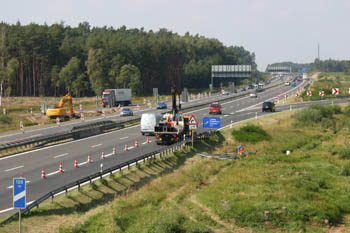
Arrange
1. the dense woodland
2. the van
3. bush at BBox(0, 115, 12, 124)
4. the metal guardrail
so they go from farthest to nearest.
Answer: the dense woodland < bush at BBox(0, 115, 12, 124) < the van < the metal guardrail

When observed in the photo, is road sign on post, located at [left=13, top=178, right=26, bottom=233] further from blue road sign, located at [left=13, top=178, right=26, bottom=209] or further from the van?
the van

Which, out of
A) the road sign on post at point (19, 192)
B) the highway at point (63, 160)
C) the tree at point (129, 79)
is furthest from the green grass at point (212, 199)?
the tree at point (129, 79)

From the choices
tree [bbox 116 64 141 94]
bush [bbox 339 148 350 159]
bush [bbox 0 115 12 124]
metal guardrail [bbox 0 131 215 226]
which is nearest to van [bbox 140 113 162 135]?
metal guardrail [bbox 0 131 215 226]

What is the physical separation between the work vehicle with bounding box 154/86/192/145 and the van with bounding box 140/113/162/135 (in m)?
4.29

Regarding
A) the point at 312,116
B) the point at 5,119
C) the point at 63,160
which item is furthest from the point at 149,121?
the point at 312,116

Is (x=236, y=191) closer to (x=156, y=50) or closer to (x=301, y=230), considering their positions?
(x=301, y=230)

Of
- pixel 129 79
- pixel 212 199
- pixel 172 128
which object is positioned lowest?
pixel 212 199

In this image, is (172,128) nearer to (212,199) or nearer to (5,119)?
(212,199)

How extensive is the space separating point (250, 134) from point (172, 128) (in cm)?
1408

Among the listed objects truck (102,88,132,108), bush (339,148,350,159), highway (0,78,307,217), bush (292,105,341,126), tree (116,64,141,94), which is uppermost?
tree (116,64,141,94)

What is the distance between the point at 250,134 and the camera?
2069 inches

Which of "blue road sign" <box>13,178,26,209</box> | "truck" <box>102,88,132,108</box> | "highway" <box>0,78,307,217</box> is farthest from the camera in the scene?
"truck" <box>102,88,132,108</box>

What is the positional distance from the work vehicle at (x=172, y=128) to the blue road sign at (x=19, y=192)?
23995mm

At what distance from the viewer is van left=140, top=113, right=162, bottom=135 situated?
47406 millimetres
